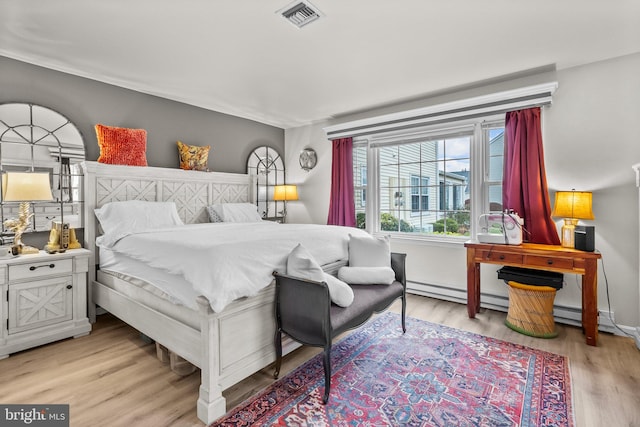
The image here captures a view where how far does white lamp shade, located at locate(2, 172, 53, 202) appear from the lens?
2377mm

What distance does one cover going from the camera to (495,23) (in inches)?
89.6

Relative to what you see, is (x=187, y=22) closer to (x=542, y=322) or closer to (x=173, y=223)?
(x=173, y=223)

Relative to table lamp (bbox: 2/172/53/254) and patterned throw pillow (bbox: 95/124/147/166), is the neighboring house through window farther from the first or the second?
table lamp (bbox: 2/172/53/254)

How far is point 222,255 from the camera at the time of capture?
1808 millimetres

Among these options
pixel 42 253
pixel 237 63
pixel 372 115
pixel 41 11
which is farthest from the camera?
pixel 372 115

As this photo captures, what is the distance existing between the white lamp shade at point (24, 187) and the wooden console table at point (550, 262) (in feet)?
12.6

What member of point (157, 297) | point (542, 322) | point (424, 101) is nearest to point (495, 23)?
point (424, 101)

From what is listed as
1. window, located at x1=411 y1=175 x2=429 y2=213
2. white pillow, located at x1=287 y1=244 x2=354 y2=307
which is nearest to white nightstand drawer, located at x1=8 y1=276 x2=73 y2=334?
white pillow, located at x1=287 y1=244 x2=354 y2=307

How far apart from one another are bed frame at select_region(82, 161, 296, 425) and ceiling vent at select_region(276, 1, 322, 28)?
1.89 m

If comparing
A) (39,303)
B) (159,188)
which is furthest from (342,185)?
(39,303)

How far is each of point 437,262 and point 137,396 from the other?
328 centimetres

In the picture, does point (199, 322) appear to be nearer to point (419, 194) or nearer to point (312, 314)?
point (312, 314)

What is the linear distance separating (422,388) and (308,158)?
3744 mm

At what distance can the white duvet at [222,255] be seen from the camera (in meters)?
1.74
